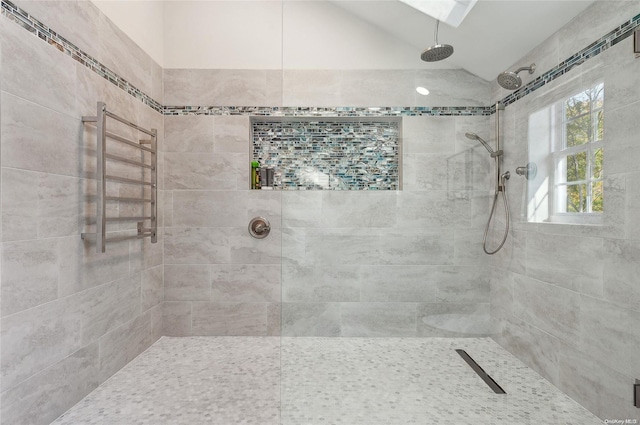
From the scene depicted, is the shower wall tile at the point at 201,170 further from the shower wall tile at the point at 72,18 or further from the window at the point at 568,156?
the window at the point at 568,156

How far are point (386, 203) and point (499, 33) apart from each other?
2.74ft

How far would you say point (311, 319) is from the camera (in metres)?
1.67

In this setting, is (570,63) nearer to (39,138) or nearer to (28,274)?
(39,138)

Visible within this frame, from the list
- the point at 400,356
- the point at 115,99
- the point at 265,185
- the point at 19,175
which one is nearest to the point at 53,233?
the point at 19,175

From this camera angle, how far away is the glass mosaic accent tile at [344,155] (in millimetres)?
1548

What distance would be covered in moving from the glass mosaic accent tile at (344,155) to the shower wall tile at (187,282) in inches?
55.7

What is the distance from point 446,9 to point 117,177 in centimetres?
184


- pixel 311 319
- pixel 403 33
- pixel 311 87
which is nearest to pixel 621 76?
pixel 403 33

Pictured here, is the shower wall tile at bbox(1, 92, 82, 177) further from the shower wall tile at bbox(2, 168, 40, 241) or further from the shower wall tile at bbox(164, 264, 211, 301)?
the shower wall tile at bbox(164, 264, 211, 301)

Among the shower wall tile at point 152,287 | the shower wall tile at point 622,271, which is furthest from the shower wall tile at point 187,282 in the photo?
the shower wall tile at point 622,271

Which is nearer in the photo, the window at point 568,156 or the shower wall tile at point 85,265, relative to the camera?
the window at point 568,156

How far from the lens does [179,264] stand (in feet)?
9.04

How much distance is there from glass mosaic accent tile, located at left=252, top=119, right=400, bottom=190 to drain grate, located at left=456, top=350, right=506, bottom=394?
784 millimetres

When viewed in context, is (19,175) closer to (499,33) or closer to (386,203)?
(386,203)
